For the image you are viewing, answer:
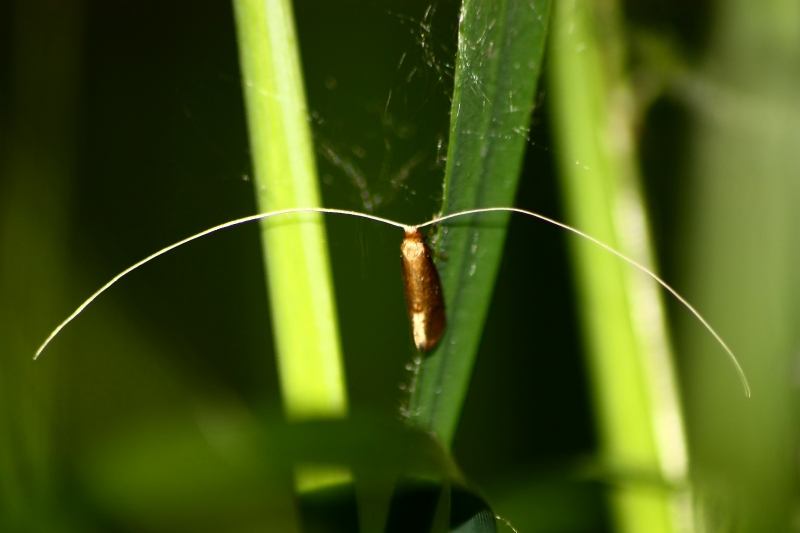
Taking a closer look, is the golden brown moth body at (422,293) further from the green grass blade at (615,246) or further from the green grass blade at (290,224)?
the green grass blade at (615,246)

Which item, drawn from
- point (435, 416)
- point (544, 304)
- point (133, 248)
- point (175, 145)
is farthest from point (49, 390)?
point (544, 304)

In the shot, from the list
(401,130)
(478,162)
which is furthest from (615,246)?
(478,162)

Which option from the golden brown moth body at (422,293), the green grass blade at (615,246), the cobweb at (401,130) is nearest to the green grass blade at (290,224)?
the golden brown moth body at (422,293)

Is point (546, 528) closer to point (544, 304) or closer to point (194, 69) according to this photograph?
point (544, 304)

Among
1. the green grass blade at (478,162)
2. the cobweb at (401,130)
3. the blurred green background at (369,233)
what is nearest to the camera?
the green grass blade at (478,162)

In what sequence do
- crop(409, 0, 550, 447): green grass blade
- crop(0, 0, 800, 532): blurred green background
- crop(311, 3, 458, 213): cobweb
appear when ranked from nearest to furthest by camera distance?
crop(409, 0, 550, 447): green grass blade, crop(311, 3, 458, 213): cobweb, crop(0, 0, 800, 532): blurred green background

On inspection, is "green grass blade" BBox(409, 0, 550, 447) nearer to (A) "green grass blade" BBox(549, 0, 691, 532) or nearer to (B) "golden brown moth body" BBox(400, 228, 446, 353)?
(B) "golden brown moth body" BBox(400, 228, 446, 353)

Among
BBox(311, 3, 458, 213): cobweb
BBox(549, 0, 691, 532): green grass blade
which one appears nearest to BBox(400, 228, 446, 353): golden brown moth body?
BBox(311, 3, 458, 213): cobweb
